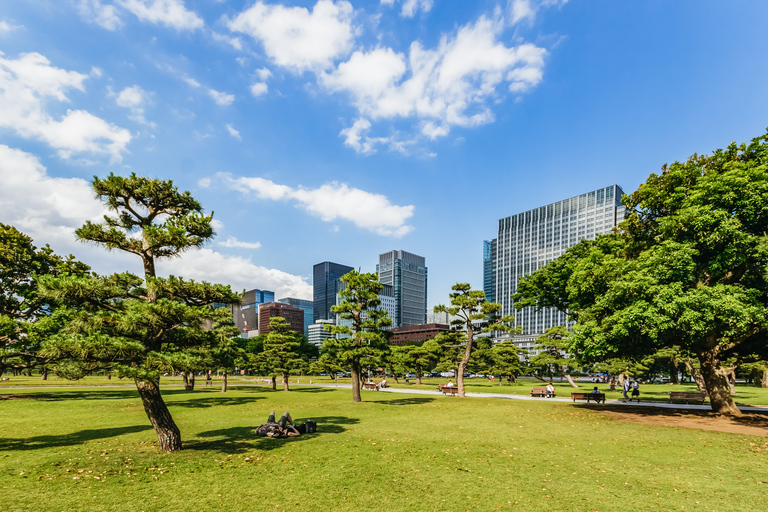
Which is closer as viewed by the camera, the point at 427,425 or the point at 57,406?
the point at 427,425

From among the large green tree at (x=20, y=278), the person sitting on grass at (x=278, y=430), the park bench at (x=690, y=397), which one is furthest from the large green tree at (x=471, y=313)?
the large green tree at (x=20, y=278)

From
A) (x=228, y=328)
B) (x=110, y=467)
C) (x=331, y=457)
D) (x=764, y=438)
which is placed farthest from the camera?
(x=228, y=328)

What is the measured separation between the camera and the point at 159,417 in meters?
12.5

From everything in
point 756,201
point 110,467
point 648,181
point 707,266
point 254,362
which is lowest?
point 254,362

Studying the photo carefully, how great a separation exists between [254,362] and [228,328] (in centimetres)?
451

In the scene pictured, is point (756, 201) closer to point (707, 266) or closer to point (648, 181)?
point (707, 266)

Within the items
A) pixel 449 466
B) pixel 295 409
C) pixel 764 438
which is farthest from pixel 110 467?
pixel 764 438

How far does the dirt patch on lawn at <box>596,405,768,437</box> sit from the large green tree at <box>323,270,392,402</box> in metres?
15.5

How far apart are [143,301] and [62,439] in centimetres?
797

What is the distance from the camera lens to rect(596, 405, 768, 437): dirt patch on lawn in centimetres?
1748

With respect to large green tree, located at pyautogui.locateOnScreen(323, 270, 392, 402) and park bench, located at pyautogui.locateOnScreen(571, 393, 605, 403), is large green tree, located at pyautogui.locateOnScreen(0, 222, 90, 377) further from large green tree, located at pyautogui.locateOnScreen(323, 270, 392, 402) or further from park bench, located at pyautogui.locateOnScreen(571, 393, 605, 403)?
park bench, located at pyautogui.locateOnScreen(571, 393, 605, 403)

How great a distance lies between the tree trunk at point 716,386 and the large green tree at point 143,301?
2427cm

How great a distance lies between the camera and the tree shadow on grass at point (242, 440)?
44.4ft

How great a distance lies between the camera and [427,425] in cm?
1902
